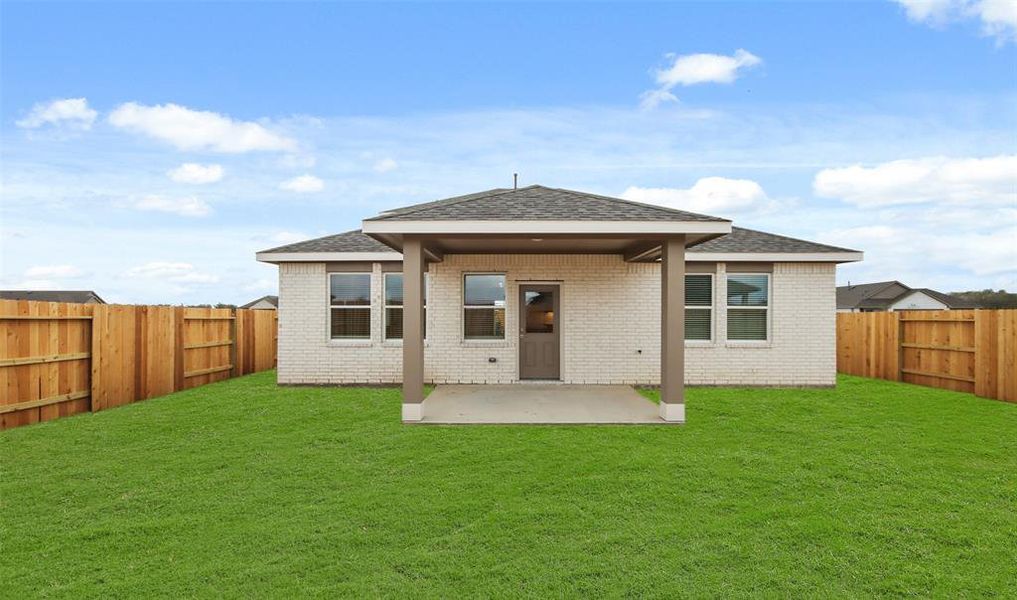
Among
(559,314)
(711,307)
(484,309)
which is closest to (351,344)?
(484,309)

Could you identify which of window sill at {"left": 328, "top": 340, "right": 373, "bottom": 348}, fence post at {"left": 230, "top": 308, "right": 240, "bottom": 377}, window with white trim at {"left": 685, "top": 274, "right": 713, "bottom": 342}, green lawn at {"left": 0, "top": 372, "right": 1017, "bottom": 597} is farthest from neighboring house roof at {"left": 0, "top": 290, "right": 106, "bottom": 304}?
window with white trim at {"left": 685, "top": 274, "right": 713, "bottom": 342}

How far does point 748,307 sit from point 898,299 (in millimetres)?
33548

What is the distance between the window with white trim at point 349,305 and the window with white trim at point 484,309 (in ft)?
7.19

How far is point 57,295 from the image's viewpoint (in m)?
30.4

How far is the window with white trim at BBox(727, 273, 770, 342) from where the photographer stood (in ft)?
35.0

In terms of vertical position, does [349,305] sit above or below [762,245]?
below

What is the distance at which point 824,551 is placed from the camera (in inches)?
134

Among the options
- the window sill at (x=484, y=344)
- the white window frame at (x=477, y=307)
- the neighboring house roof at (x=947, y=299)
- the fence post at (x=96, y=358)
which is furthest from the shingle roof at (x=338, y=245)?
the neighboring house roof at (x=947, y=299)

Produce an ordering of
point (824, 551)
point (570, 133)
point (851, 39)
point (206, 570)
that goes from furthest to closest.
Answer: point (570, 133)
point (851, 39)
point (824, 551)
point (206, 570)

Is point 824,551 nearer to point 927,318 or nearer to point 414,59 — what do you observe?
point 927,318

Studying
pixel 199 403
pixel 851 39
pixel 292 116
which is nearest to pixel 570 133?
pixel 851 39

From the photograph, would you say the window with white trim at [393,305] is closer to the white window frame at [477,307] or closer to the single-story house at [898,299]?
the white window frame at [477,307]

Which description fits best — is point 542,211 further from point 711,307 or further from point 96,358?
point 96,358

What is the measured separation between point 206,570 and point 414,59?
1343 centimetres
